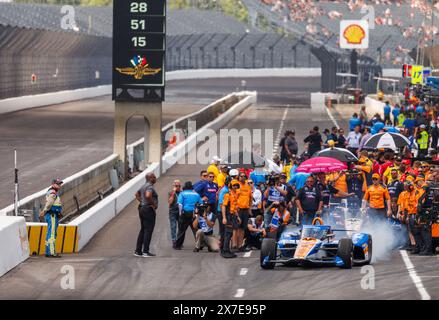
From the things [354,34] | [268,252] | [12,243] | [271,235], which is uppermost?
[354,34]

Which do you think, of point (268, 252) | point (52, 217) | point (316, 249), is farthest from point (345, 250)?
point (52, 217)

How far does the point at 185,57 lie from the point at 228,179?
87463 mm

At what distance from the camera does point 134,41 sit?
3609 cm

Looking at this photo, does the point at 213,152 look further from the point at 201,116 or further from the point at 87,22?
the point at 87,22

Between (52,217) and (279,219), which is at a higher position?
(52,217)

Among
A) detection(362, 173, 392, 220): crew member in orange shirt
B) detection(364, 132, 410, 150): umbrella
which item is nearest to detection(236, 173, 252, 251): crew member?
detection(362, 173, 392, 220): crew member in orange shirt

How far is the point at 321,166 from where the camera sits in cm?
2577

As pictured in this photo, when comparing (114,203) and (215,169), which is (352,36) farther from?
(215,169)

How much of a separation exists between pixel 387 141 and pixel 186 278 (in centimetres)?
1240

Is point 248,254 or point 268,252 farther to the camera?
point 248,254

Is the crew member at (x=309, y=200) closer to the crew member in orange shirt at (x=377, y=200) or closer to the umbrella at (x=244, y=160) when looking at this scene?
the crew member in orange shirt at (x=377, y=200)

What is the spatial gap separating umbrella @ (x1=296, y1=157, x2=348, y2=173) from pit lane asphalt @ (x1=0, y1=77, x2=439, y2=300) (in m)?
3.34
